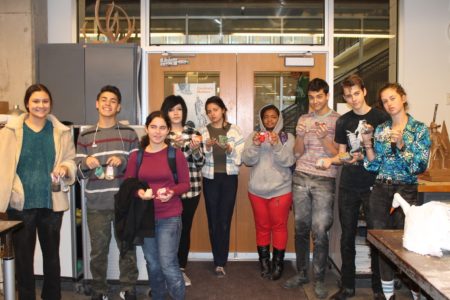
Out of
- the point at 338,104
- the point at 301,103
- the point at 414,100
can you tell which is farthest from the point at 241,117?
the point at 414,100

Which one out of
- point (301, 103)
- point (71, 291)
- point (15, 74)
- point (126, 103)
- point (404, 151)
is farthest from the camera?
point (301, 103)

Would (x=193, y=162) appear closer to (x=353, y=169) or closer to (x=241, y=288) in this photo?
(x=241, y=288)

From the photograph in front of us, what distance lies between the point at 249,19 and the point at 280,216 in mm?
2252

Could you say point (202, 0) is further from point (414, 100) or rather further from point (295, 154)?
point (414, 100)

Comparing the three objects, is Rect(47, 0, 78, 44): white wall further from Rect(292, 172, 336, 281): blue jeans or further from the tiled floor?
Rect(292, 172, 336, 281): blue jeans

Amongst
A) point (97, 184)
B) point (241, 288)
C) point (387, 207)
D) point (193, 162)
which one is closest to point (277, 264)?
point (241, 288)

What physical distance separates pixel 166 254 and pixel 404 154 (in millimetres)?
1666

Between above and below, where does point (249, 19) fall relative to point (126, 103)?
above

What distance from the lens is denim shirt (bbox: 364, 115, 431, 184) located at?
271 centimetres

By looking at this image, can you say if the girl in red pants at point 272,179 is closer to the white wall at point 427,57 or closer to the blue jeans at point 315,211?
the blue jeans at point 315,211

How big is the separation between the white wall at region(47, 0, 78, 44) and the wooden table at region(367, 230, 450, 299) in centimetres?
383

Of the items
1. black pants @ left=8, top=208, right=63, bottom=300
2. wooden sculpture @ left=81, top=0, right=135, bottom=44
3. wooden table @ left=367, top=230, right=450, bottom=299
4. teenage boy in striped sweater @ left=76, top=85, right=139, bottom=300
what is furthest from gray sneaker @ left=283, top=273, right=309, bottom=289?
wooden sculpture @ left=81, top=0, right=135, bottom=44

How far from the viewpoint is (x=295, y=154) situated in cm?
369

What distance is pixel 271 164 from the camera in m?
3.82
